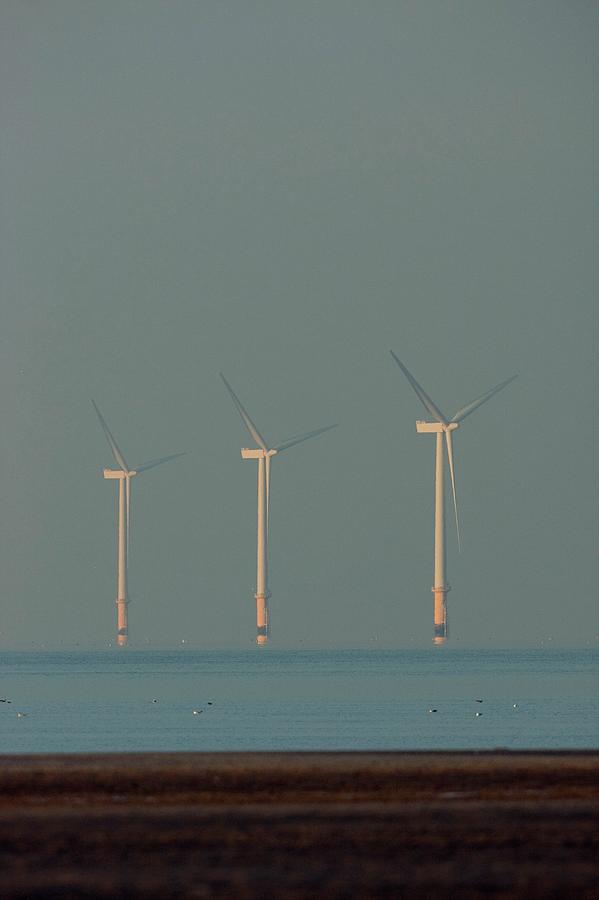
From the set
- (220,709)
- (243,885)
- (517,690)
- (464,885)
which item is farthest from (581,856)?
(517,690)

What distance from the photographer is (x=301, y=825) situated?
69.1ft

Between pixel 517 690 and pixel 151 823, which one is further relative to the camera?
pixel 517 690

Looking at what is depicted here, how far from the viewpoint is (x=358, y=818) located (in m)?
21.7

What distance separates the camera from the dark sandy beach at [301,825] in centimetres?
1708

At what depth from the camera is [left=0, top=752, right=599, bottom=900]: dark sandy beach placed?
56.0 feet

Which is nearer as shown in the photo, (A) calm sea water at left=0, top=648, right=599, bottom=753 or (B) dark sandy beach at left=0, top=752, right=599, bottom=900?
(B) dark sandy beach at left=0, top=752, right=599, bottom=900

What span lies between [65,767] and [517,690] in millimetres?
148035

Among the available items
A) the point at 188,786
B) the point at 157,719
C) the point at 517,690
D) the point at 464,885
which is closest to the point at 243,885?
the point at 464,885

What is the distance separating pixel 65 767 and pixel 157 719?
286ft

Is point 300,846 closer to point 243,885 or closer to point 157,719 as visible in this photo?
point 243,885

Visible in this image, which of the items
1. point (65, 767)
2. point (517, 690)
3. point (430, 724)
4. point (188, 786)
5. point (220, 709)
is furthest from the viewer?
point (517, 690)

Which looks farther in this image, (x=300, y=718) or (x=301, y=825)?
(x=300, y=718)

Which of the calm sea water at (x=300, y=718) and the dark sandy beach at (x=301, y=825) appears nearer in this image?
the dark sandy beach at (x=301, y=825)

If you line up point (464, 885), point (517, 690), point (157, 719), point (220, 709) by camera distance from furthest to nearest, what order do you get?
1. point (517, 690)
2. point (220, 709)
3. point (157, 719)
4. point (464, 885)
